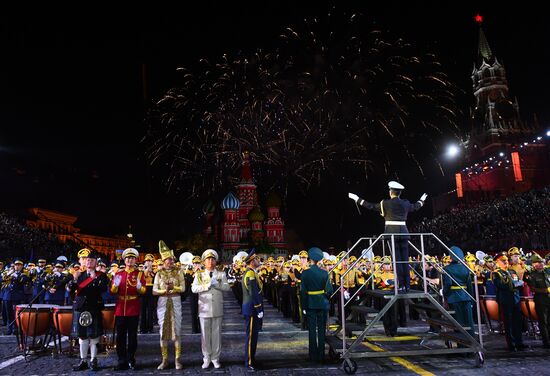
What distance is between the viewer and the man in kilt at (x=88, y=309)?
820cm

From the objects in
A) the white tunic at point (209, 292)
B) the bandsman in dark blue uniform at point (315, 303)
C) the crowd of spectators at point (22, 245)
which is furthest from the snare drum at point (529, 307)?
the crowd of spectators at point (22, 245)

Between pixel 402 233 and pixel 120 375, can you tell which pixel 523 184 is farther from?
pixel 120 375

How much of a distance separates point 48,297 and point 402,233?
9933mm

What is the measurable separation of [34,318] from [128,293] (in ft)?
8.47

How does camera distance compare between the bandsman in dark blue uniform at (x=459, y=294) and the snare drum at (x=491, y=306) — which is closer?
the bandsman in dark blue uniform at (x=459, y=294)

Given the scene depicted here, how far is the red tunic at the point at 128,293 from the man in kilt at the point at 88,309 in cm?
41

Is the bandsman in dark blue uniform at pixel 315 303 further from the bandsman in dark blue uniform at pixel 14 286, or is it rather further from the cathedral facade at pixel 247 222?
the cathedral facade at pixel 247 222

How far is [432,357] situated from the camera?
28.6ft

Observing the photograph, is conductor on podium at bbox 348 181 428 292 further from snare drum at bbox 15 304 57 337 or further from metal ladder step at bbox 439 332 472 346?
snare drum at bbox 15 304 57 337

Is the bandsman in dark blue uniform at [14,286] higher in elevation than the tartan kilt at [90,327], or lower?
higher

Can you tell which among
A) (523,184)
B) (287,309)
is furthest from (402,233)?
(523,184)

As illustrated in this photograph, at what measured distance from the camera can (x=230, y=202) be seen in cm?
8644

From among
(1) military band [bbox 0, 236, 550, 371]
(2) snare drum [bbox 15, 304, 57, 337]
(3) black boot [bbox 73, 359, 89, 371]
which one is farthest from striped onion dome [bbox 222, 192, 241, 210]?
(3) black boot [bbox 73, 359, 89, 371]

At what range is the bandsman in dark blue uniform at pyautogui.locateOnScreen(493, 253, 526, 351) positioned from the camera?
9.36 m
